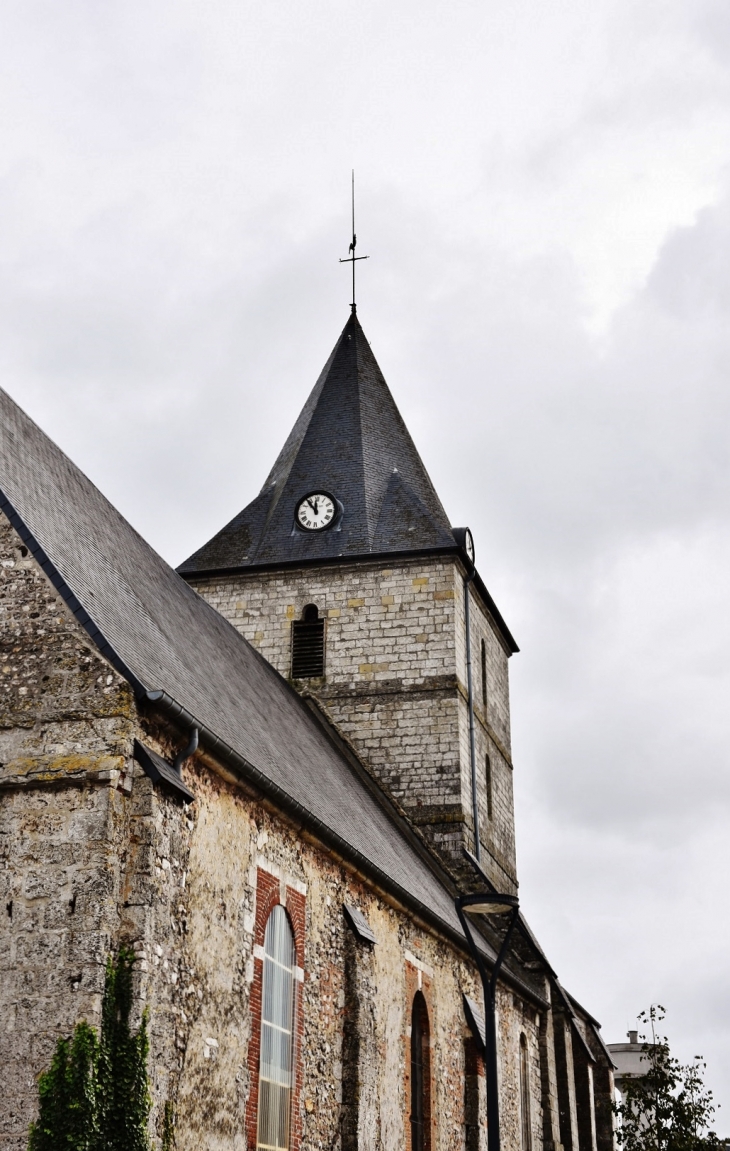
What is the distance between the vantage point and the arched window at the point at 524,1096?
1825 cm

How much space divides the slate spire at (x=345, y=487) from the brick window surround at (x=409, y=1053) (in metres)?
8.69

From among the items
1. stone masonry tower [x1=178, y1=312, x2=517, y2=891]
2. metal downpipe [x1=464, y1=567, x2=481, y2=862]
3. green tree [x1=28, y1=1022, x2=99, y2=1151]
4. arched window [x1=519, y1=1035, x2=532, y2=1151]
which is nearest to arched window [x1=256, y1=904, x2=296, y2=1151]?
green tree [x1=28, y1=1022, x2=99, y2=1151]

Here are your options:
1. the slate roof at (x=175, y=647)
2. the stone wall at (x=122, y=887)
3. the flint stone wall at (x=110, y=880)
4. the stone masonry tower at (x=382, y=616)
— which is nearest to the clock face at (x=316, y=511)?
the stone masonry tower at (x=382, y=616)

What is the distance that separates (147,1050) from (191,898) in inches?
53.6

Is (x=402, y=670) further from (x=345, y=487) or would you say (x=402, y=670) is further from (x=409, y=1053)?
(x=409, y=1053)

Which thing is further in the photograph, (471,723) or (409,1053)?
(471,723)

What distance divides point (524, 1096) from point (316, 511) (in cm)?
1036

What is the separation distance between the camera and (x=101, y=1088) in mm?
7891

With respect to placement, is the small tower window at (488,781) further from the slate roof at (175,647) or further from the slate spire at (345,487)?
the slate roof at (175,647)

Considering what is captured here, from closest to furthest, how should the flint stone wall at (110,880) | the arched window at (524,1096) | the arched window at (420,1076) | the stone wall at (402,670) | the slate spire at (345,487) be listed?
the flint stone wall at (110,880), the arched window at (420,1076), the arched window at (524,1096), the stone wall at (402,670), the slate spire at (345,487)

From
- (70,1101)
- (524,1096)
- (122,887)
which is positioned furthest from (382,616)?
(70,1101)

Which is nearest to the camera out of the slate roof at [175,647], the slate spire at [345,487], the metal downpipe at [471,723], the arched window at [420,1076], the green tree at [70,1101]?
the green tree at [70,1101]

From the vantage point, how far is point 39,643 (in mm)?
9344

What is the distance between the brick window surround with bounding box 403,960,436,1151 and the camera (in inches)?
542
